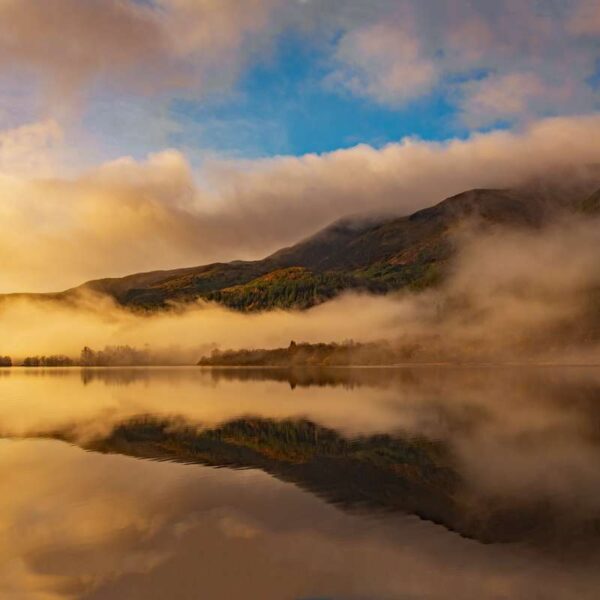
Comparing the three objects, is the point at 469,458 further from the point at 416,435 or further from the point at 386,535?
the point at 386,535

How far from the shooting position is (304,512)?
33.6 m

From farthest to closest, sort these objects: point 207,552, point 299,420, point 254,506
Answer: point 299,420
point 254,506
point 207,552

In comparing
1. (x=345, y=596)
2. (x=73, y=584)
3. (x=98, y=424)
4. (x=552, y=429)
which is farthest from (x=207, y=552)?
(x=98, y=424)

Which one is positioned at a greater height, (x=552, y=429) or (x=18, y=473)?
(x=18, y=473)

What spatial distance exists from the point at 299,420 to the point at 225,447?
22079 millimetres

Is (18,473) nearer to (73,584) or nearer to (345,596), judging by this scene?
(73,584)

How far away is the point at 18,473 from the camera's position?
46.4 meters

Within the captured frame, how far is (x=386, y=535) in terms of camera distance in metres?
28.9

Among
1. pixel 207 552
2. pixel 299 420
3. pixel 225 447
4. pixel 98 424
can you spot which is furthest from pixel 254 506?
pixel 98 424

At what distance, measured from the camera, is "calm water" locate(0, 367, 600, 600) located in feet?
77.2

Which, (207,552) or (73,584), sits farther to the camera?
(207,552)

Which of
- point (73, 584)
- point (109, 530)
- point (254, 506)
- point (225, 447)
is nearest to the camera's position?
point (73, 584)

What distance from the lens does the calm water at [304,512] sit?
2353cm

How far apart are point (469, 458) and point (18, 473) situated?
37.7m
